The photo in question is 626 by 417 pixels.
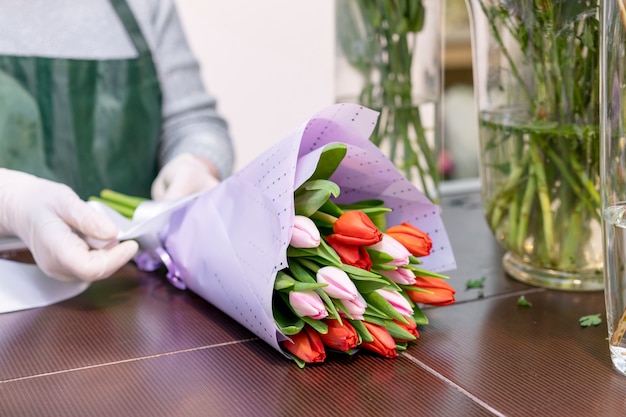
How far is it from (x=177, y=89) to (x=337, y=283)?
0.80 m

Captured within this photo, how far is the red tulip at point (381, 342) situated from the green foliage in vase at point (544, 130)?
267 millimetres

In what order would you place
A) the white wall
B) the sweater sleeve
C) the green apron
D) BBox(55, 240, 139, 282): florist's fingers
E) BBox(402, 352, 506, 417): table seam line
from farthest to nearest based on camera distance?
the white wall < the sweater sleeve < the green apron < BBox(55, 240, 139, 282): florist's fingers < BBox(402, 352, 506, 417): table seam line

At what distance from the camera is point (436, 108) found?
1.19 m

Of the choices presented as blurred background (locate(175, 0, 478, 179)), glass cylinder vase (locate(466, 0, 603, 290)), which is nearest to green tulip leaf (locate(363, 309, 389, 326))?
glass cylinder vase (locate(466, 0, 603, 290))

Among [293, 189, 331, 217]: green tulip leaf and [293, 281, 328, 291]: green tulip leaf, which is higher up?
[293, 189, 331, 217]: green tulip leaf

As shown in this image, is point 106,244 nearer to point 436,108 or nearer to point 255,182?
point 255,182

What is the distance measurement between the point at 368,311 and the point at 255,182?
154 mm

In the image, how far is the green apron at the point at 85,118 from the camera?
4.02ft

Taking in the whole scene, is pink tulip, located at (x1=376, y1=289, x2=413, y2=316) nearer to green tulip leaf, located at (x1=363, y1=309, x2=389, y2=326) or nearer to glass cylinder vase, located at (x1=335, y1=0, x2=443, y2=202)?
green tulip leaf, located at (x1=363, y1=309, x2=389, y2=326)

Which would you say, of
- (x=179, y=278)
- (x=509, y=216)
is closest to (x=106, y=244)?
(x=179, y=278)

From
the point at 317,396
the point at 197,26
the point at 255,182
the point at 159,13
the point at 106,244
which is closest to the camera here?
the point at 317,396

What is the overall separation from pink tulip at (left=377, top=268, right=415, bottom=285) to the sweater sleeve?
0.66m

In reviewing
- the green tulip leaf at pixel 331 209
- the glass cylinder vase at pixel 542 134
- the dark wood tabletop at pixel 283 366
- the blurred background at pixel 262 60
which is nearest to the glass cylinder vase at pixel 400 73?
the glass cylinder vase at pixel 542 134

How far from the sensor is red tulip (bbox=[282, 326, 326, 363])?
2.19ft
